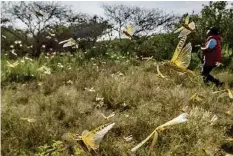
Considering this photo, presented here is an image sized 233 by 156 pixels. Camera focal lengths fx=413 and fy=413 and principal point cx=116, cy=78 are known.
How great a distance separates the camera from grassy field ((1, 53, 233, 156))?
3920mm

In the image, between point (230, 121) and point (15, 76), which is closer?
point (230, 121)

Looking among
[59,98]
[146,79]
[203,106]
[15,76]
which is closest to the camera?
[203,106]

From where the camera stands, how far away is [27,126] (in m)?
4.34

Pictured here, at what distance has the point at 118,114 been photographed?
4.77 meters

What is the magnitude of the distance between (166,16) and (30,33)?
248 inches

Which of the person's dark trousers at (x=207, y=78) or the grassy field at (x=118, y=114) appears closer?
the grassy field at (x=118, y=114)

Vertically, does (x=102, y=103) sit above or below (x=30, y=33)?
below

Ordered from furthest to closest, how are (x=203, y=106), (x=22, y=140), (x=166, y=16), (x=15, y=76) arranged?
(x=166, y=16)
(x=15, y=76)
(x=203, y=106)
(x=22, y=140)

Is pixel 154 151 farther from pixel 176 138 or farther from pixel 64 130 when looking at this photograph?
pixel 64 130

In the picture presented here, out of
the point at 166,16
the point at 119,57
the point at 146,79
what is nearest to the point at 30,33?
the point at 166,16

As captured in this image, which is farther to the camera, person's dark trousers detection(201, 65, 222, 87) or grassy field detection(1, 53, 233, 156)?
person's dark trousers detection(201, 65, 222, 87)

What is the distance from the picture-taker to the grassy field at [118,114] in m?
3.92

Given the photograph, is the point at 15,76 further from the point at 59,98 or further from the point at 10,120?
the point at 10,120

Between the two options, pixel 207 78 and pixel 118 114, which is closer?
pixel 118 114
